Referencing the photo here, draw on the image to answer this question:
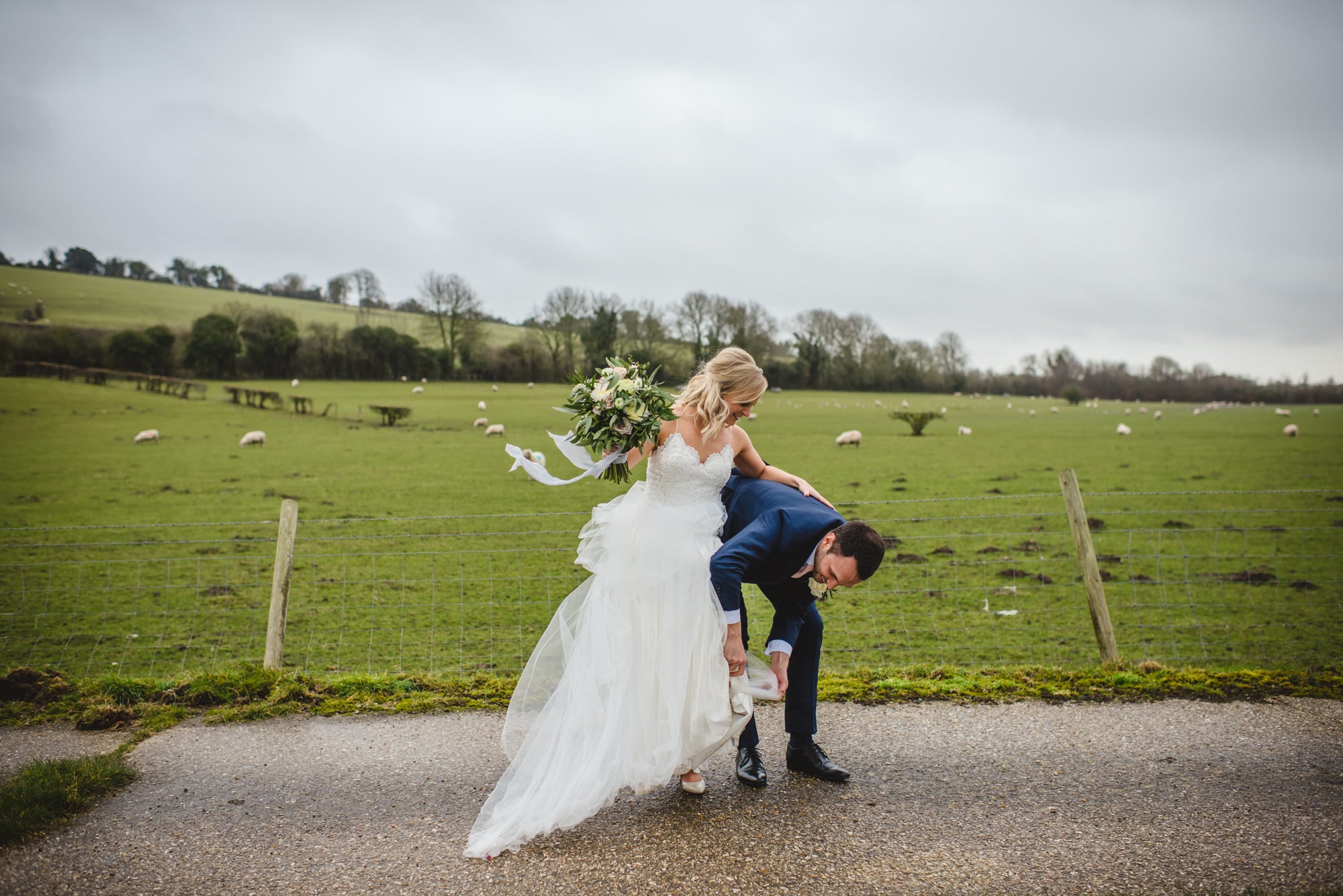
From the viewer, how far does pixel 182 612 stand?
9516 millimetres

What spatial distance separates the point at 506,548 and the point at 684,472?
9.36 meters

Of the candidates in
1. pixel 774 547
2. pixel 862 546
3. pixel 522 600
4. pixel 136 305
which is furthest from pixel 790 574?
pixel 136 305

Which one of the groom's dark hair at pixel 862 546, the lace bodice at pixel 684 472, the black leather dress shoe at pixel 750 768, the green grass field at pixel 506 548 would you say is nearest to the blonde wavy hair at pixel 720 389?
the lace bodice at pixel 684 472

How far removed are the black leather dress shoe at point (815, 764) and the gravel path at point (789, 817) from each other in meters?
0.06

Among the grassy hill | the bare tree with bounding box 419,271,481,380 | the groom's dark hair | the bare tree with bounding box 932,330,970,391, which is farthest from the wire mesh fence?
the bare tree with bounding box 932,330,970,391

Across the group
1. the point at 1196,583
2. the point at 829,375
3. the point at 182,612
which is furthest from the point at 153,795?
the point at 829,375

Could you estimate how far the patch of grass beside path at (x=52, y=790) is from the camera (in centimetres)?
391

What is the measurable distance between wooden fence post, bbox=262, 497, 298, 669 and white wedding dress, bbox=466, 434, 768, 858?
2.93 meters

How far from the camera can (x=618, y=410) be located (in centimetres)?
438

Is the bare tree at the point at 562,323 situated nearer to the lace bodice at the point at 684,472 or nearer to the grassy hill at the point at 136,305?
the grassy hill at the point at 136,305

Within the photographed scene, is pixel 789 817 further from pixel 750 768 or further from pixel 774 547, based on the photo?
pixel 774 547

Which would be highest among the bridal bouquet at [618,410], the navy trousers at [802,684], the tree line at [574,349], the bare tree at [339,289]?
the bare tree at [339,289]

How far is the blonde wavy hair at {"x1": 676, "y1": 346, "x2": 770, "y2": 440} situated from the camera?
4.35 m

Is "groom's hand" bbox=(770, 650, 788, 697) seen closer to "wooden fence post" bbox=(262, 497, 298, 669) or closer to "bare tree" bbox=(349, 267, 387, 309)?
"wooden fence post" bbox=(262, 497, 298, 669)
